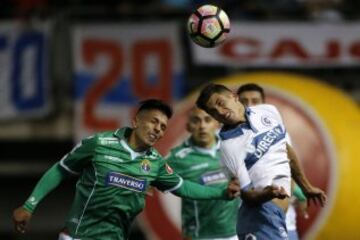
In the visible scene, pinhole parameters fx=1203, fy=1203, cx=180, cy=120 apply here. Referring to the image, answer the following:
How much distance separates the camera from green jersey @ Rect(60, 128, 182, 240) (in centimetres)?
830

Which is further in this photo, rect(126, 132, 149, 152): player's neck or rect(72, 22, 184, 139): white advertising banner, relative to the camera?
rect(72, 22, 184, 139): white advertising banner

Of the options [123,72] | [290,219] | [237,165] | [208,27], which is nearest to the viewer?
[237,165]

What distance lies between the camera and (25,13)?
624 inches

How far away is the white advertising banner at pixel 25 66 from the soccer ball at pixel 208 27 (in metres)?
6.61

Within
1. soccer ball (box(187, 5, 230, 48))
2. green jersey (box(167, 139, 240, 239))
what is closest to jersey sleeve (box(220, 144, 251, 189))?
soccer ball (box(187, 5, 230, 48))

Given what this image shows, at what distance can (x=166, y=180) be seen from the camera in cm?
852

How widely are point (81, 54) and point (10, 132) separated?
1529mm

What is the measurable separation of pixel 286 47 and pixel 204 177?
474 centimetres

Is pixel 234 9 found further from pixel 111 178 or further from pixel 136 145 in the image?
pixel 111 178

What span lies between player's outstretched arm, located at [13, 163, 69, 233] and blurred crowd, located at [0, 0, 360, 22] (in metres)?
7.33

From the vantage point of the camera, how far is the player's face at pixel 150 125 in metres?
8.20

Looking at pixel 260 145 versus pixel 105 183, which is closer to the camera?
pixel 260 145

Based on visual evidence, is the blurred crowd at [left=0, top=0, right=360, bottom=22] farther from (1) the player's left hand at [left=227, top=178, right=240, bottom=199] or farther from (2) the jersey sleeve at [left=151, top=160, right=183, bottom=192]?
(1) the player's left hand at [left=227, top=178, right=240, bottom=199]

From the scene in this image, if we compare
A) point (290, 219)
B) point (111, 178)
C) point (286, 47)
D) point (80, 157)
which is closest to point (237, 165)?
point (111, 178)
